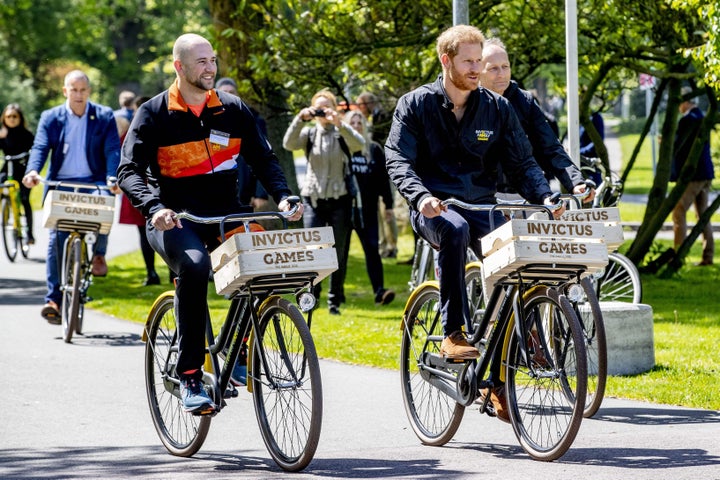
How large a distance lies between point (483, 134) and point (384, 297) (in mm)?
6722

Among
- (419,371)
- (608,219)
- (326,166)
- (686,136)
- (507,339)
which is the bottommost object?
(419,371)

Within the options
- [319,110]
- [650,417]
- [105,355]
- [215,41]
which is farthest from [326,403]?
[215,41]

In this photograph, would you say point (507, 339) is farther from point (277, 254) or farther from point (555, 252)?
point (277, 254)

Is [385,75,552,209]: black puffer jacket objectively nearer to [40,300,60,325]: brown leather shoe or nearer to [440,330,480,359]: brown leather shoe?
[440,330,480,359]: brown leather shoe

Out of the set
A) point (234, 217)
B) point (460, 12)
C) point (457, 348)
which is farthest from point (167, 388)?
point (460, 12)

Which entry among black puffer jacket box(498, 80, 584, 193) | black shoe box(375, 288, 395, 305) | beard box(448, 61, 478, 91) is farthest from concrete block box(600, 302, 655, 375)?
black shoe box(375, 288, 395, 305)

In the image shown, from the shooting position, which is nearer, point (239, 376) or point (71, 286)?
point (239, 376)

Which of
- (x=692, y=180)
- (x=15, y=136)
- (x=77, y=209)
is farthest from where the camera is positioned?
(x=15, y=136)

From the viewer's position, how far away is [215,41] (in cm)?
1584

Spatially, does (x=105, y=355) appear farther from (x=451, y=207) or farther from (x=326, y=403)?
(x=451, y=207)

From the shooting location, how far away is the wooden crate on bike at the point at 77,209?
A: 1084 cm

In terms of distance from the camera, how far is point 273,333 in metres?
6.31

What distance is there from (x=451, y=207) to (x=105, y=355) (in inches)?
177

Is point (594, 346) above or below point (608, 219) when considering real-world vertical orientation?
below
